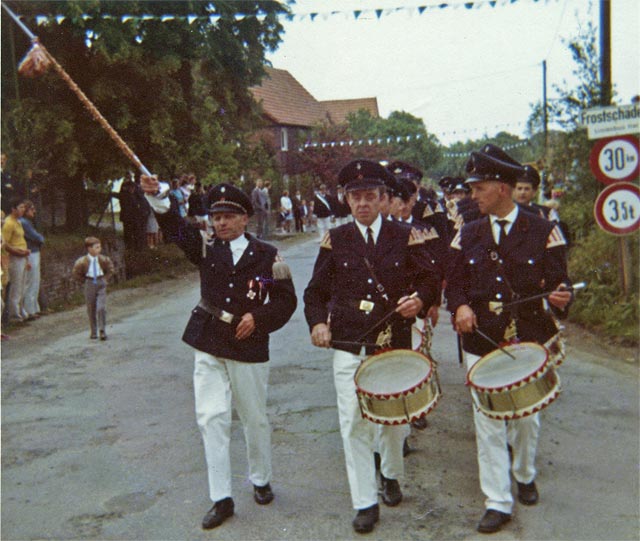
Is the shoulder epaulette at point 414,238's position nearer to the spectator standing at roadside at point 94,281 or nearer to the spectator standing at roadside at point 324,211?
the spectator standing at roadside at point 94,281

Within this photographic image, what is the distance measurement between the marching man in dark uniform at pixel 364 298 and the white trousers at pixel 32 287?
402 inches

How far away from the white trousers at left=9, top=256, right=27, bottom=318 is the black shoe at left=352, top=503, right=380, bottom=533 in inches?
401

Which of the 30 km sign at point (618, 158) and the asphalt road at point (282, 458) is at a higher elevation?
the 30 km sign at point (618, 158)

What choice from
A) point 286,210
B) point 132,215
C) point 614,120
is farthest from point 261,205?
point 614,120

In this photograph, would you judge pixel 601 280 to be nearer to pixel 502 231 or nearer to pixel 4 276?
pixel 502 231

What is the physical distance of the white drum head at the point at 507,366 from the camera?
183 inches

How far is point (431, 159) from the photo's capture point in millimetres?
70875

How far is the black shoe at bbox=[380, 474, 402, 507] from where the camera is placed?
17.8ft

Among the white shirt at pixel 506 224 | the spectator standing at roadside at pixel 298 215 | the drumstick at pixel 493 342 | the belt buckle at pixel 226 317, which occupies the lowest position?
the spectator standing at roadside at pixel 298 215

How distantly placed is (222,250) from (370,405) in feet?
5.00

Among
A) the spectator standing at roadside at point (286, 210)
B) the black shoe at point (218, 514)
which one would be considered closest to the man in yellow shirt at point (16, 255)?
the black shoe at point (218, 514)

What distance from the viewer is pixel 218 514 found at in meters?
5.21

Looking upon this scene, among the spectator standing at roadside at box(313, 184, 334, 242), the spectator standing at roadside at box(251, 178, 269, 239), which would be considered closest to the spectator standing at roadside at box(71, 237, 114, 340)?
the spectator standing at roadside at box(313, 184, 334, 242)

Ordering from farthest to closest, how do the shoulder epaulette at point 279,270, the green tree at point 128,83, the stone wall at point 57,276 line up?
the green tree at point 128,83, the stone wall at point 57,276, the shoulder epaulette at point 279,270
